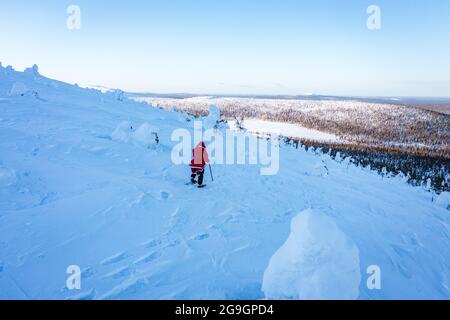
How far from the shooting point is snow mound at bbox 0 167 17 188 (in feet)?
25.9

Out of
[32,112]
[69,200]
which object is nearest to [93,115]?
[32,112]

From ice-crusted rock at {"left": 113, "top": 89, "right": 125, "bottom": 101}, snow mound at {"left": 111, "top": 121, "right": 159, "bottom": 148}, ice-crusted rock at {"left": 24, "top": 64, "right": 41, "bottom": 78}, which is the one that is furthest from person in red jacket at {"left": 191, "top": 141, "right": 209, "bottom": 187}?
ice-crusted rock at {"left": 24, "top": 64, "right": 41, "bottom": 78}

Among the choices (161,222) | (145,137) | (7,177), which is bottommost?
(161,222)

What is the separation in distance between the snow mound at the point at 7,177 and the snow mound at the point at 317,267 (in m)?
6.86

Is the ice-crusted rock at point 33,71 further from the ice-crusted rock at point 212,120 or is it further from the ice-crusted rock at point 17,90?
the ice-crusted rock at point 212,120

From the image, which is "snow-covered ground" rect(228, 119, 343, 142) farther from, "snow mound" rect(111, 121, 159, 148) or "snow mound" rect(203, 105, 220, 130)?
"snow mound" rect(111, 121, 159, 148)

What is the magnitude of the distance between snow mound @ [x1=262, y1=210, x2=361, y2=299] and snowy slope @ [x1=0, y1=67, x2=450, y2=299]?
3cm

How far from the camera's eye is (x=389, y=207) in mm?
11711

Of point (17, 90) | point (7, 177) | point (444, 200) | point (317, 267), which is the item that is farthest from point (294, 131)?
point (317, 267)

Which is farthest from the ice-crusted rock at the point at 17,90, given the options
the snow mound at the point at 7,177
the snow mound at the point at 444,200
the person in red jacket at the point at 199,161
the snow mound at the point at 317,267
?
the snow mound at the point at 444,200

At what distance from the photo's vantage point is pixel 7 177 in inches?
316

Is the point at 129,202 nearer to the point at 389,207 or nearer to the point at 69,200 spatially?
the point at 69,200

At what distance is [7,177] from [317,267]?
7.58m

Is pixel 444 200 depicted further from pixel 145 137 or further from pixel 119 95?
pixel 119 95
